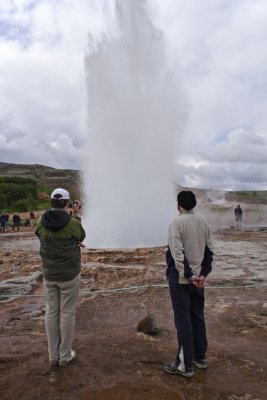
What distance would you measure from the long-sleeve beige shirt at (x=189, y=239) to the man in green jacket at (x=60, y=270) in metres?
0.85

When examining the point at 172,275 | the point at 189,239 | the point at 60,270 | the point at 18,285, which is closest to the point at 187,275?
the point at 172,275

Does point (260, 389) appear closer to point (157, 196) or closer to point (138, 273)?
point (138, 273)

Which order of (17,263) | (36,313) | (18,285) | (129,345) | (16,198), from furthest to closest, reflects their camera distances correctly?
1. (16,198)
2. (17,263)
3. (18,285)
4. (36,313)
5. (129,345)

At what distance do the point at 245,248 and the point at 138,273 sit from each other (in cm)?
529

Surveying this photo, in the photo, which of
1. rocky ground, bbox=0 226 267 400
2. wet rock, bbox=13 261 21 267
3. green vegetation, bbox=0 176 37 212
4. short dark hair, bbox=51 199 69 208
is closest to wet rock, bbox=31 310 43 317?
rocky ground, bbox=0 226 267 400

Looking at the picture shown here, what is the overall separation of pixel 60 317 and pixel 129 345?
92 cm

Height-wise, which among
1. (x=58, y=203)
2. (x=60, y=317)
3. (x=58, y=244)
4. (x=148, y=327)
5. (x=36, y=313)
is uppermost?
(x=58, y=203)

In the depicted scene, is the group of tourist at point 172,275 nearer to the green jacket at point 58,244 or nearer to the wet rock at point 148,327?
the green jacket at point 58,244

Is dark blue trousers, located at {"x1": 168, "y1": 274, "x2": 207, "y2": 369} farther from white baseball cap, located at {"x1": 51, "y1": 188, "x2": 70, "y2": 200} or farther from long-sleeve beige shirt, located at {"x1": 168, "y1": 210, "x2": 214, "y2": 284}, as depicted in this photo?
white baseball cap, located at {"x1": 51, "y1": 188, "x2": 70, "y2": 200}

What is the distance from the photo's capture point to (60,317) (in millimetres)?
3432

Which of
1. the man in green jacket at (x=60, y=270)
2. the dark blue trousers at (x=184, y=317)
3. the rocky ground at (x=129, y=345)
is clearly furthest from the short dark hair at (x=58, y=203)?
the rocky ground at (x=129, y=345)

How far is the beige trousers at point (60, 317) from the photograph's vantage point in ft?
11.1

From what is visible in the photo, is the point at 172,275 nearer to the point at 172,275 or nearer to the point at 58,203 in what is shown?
the point at 172,275

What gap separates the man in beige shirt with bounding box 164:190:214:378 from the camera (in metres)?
3.23
